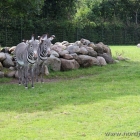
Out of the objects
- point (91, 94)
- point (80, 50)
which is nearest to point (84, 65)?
point (80, 50)

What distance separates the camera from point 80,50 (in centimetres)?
1839

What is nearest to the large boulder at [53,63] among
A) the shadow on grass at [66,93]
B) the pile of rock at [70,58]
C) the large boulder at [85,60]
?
the pile of rock at [70,58]

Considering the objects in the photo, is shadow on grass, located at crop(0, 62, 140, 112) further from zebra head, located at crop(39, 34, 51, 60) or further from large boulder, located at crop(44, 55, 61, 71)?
large boulder, located at crop(44, 55, 61, 71)

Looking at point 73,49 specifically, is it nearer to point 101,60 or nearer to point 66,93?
point 101,60

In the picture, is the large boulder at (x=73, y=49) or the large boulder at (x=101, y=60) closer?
the large boulder at (x=73, y=49)

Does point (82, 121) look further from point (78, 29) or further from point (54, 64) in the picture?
point (78, 29)

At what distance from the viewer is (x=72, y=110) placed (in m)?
8.96

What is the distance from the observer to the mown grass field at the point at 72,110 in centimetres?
703

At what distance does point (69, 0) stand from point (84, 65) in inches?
822

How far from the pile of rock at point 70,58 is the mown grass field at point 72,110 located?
156 cm

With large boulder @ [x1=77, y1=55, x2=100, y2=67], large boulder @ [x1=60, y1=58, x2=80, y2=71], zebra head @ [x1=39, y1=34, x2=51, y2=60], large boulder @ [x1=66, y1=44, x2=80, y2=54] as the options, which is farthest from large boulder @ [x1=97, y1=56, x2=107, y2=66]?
zebra head @ [x1=39, y1=34, x2=51, y2=60]

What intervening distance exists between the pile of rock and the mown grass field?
1556 mm

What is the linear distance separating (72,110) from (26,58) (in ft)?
14.2

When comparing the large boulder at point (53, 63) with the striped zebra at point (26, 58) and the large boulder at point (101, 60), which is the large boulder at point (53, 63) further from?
the large boulder at point (101, 60)
